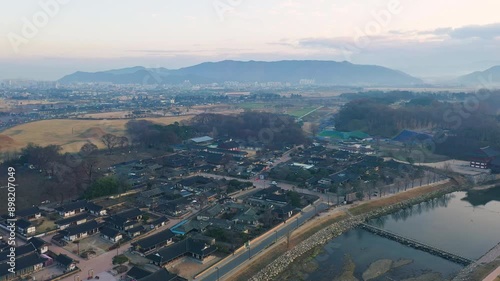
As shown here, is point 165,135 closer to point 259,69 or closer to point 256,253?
point 256,253

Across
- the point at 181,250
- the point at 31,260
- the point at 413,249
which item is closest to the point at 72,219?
the point at 31,260

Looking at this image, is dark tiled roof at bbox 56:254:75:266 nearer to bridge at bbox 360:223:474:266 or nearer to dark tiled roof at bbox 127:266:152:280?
dark tiled roof at bbox 127:266:152:280

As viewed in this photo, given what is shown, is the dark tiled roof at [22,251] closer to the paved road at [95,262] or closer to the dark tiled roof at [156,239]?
the paved road at [95,262]

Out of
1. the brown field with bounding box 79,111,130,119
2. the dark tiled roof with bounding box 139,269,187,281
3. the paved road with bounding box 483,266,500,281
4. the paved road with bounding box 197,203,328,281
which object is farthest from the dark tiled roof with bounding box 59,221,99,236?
the brown field with bounding box 79,111,130,119

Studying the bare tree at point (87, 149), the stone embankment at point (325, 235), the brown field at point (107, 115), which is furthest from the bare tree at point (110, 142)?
the stone embankment at point (325, 235)

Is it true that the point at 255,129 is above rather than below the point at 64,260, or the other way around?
above

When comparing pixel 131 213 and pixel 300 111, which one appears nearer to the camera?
pixel 131 213

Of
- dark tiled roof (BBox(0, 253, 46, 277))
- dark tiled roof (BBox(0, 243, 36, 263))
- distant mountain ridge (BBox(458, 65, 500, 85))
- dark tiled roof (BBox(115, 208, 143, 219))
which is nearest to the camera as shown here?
dark tiled roof (BBox(0, 253, 46, 277))

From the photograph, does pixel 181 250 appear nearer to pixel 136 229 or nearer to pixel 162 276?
pixel 162 276
